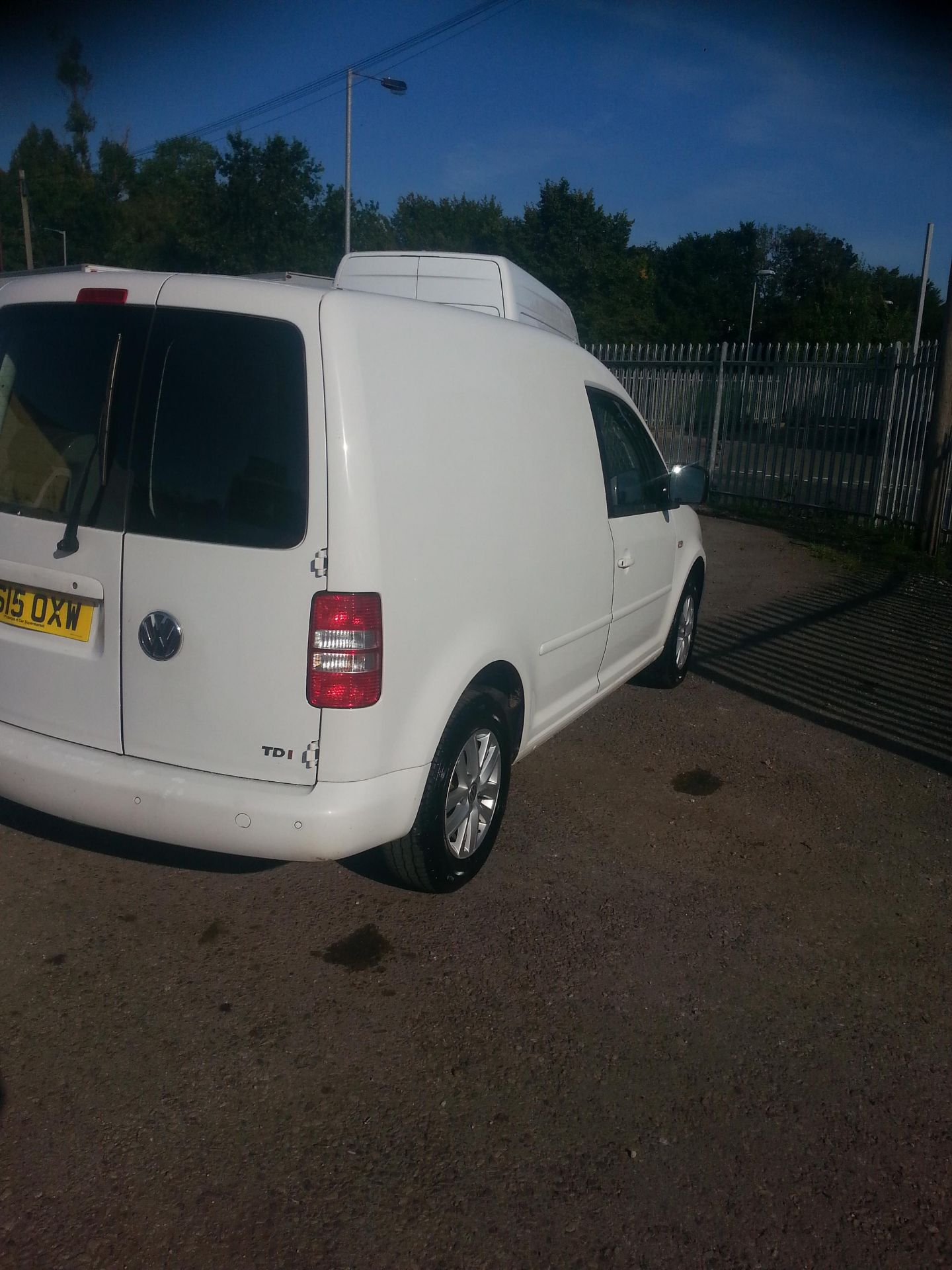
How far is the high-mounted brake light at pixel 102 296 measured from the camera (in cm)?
313

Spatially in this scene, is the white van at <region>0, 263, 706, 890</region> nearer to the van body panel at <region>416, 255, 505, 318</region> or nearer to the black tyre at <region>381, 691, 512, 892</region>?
the black tyre at <region>381, 691, 512, 892</region>

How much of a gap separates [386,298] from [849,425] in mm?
11796

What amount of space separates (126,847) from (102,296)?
2.07 metres

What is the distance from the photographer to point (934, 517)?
11.8 meters

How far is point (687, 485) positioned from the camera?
5.60 m

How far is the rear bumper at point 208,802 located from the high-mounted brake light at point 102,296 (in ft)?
4.47

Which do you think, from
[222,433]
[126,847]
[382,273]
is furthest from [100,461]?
[382,273]

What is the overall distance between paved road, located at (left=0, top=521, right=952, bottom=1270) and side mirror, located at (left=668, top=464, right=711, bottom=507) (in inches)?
66.0

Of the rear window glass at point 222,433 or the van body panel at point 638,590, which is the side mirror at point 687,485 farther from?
the rear window glass at point 222,433

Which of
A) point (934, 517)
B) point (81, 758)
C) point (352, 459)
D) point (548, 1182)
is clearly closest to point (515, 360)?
point (352, 459)

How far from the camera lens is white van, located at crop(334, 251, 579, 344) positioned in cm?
741

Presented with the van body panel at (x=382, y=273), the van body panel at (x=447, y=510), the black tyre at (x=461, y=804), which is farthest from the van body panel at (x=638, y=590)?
the van body panel at (x=382, y=273)

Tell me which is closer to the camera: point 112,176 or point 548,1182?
point 548,1182

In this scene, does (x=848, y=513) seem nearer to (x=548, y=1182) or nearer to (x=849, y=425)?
(x=849, y=425)
